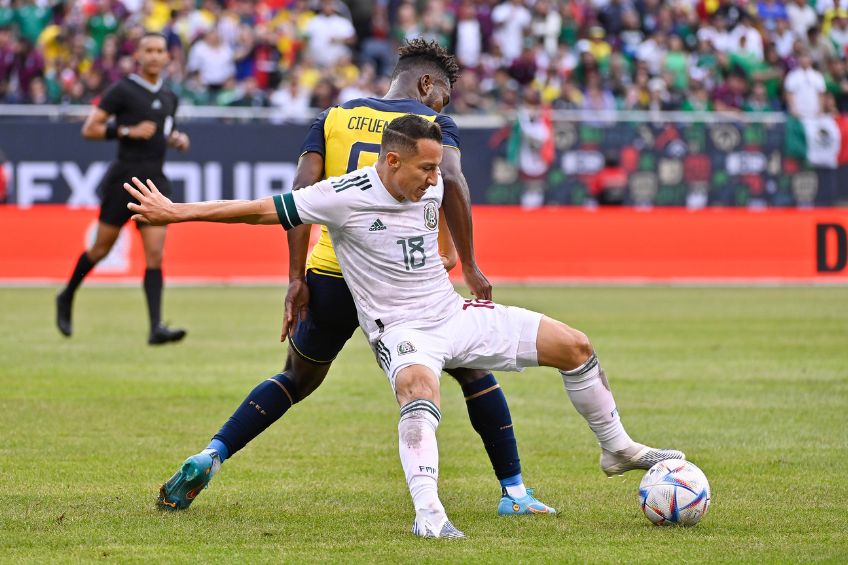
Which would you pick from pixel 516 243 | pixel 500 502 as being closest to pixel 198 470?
pixel 500 502

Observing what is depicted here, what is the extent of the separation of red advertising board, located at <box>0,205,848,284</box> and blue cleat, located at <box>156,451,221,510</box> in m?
14.5

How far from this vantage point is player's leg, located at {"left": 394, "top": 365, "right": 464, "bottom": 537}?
5836 millimetres

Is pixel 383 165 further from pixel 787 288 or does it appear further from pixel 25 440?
pixel 787 288

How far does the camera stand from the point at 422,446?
19.3 feet

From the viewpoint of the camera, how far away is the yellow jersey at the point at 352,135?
6.84 meters

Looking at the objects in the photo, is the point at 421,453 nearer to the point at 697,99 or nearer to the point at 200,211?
the point at 200,211

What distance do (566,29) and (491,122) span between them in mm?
3655

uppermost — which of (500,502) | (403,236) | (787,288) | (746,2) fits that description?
(746,2)

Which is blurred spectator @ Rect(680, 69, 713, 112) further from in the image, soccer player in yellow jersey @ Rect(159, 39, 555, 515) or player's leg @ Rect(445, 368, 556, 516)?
player's leg @ Rect(445, 368, 556, 516)

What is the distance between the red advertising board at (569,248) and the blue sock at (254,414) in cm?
1419

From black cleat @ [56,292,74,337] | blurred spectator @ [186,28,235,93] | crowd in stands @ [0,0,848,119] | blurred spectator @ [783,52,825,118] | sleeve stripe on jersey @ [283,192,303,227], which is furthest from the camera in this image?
blurred spectator @ [783,52,825,118]

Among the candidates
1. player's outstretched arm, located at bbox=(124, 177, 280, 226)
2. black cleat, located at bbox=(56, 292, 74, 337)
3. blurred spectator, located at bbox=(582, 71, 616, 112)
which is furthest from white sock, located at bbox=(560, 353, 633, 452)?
blurred spectator, located at bbox=(582, 71, 616, 112)

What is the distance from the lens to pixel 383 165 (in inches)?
244

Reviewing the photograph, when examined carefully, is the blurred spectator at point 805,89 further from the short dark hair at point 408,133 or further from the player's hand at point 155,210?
the player's hand at point 155,210
